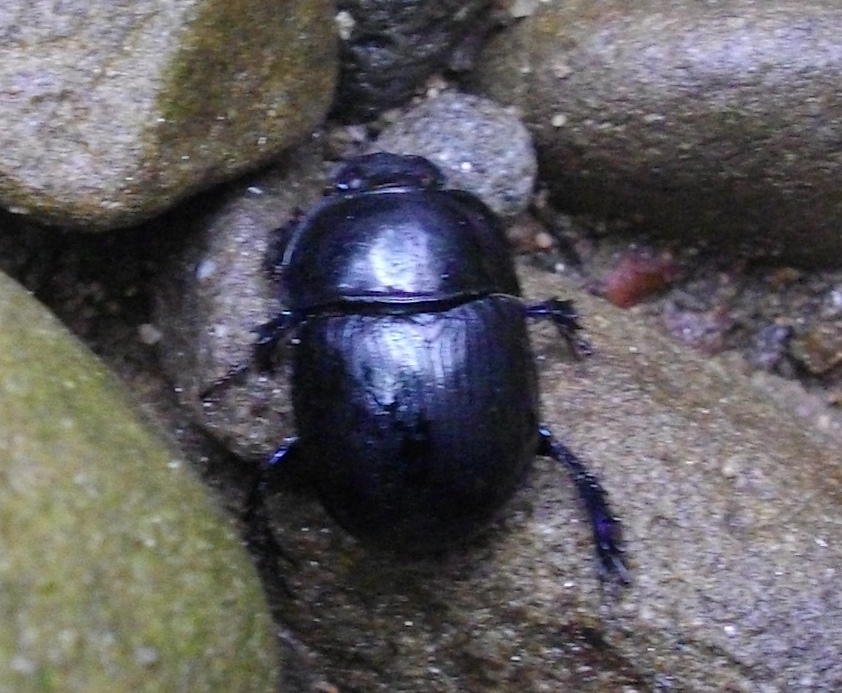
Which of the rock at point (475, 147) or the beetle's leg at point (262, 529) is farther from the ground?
the rock at point (475, 147)

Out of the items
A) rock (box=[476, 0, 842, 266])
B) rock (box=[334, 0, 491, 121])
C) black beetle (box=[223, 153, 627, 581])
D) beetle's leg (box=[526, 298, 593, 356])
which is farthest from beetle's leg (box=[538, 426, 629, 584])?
rock (box=[334, 0, 491, 121])

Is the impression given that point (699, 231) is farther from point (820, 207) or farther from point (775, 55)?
point (775, 55)

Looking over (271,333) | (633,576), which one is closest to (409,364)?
(271,333)

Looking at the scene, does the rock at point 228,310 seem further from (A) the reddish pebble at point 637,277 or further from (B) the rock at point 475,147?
(A) the reddish pebble at point 637,277

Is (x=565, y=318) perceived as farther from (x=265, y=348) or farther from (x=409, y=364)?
(x=265, y=348)

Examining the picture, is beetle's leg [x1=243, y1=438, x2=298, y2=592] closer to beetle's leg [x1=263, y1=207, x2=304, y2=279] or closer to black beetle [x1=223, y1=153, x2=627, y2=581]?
black beetle [x1=223, y1=153, x2=627, y2=581]

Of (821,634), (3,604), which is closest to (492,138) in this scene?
(821,634)

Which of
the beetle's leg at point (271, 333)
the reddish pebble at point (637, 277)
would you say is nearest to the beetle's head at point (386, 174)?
the beetle's leg at point (271, 333)
